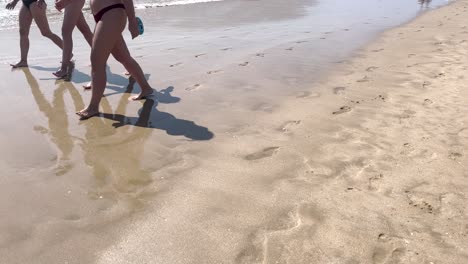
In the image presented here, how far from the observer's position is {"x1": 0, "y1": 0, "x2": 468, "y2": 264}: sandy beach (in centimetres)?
222

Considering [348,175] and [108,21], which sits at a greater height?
[108,21]

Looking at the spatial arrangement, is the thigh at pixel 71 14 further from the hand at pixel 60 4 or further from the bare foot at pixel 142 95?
the bare foot at pixel 142 95

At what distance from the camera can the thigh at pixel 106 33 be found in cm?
386

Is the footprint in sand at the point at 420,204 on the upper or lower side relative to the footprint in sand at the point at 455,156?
lower

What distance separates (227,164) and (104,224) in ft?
3.48

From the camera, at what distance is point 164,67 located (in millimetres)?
5891

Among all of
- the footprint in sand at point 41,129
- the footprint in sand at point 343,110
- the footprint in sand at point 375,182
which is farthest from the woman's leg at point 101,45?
the footprint in sand at point 375,182

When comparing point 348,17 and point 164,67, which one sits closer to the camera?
point 164,67

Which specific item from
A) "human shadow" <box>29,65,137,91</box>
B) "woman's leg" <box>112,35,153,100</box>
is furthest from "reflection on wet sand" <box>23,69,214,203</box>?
"human shadow" <box>29,65,137,91</box>

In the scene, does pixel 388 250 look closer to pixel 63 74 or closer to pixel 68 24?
pixel 63 74

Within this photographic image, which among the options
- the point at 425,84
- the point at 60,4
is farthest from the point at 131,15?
the point at 425,84

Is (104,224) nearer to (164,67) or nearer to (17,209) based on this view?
(17,209)

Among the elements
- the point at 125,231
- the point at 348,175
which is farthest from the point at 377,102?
the point at 125,231

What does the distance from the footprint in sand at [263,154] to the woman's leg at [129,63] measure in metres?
1.90
